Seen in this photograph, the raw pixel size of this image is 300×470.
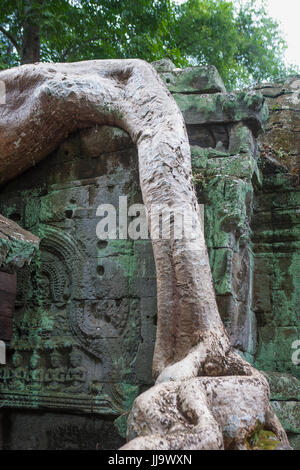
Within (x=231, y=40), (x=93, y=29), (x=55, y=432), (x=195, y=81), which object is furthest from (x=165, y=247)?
(x=231, y=40)

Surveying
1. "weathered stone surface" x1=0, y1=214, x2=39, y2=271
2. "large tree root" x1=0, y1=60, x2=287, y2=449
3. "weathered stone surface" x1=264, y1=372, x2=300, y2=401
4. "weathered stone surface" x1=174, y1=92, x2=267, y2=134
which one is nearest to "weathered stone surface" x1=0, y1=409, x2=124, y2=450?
"large tree root" x1=0, y1=60, x2=287, y2=449

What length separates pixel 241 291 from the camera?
134 inches

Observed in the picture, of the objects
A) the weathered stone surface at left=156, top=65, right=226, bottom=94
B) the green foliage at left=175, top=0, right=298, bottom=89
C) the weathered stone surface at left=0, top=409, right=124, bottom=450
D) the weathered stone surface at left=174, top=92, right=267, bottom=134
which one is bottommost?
the weathered stone surface at left=0, top=409, right=124, bottom=450

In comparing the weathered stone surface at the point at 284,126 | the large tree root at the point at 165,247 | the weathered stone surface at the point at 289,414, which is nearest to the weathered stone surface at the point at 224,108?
the large tree root at the point at 165,247

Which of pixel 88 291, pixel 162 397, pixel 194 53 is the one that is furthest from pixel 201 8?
pixel 162 397

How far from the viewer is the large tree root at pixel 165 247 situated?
203cm

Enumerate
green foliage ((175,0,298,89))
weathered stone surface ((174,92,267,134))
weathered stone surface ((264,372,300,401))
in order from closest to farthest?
1. weathered stone surface ((264,372,300,401))
2. weathered stone surface ((174,92,267,134))
3. green foliage ((175,0,298,89))

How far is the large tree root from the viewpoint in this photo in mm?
2027

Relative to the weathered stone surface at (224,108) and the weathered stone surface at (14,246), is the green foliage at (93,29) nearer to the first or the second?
the weathered stone surface at (224,108)

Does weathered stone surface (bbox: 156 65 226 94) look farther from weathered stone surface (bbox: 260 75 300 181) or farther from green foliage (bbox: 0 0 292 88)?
green foliage (bbox: 0 0 292 88)

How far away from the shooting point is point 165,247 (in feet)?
9.21

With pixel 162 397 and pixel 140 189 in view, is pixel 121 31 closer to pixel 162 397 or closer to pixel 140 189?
pixel 140 189

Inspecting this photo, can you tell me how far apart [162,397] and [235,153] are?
2006mm

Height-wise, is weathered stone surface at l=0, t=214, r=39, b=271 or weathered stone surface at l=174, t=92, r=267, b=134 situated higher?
weathered stone surface at l=174, t=92, r=267, b=134
